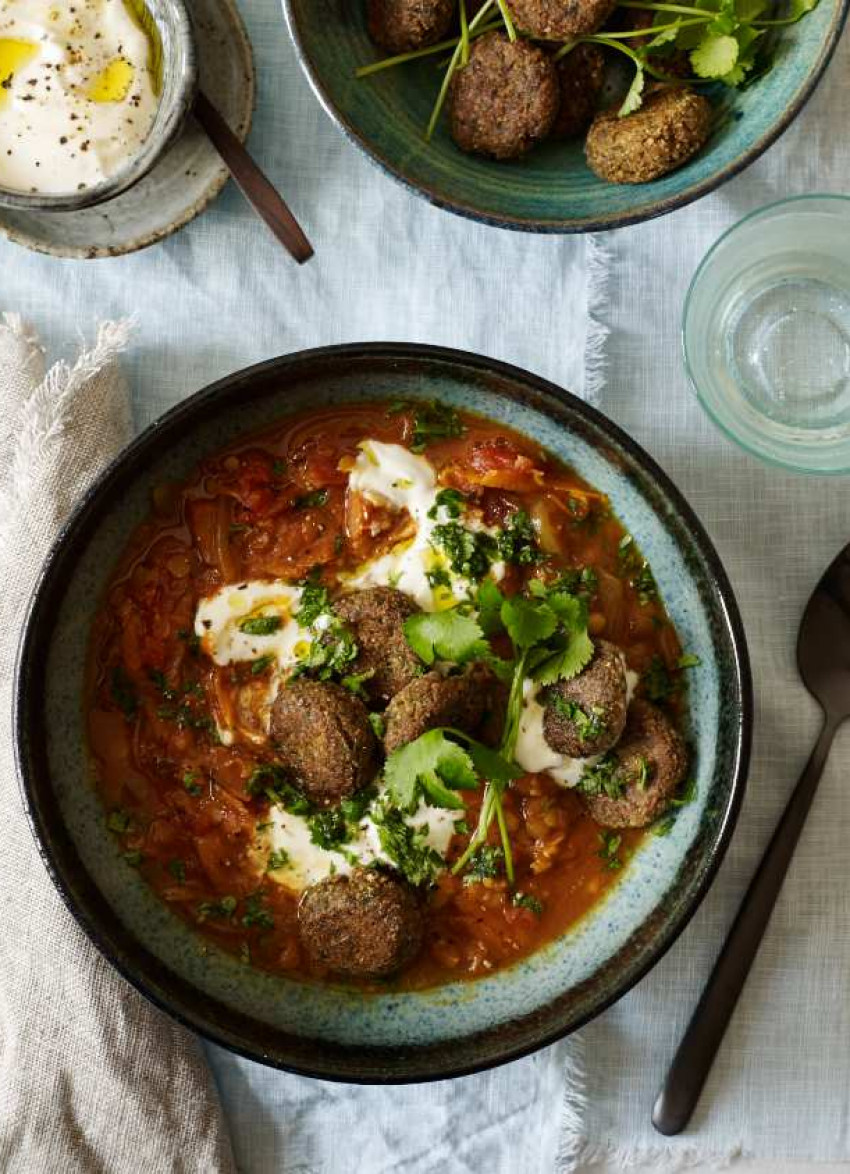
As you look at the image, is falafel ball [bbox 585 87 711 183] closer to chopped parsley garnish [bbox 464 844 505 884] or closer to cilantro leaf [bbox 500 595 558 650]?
cilantro leaf [bbox 500 595 558 650]

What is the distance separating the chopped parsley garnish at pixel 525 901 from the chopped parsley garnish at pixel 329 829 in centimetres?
55

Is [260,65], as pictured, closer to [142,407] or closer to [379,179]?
[379,179]

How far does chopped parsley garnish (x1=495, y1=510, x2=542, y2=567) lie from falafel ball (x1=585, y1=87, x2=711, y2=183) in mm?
1108

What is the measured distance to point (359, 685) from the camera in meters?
3.69

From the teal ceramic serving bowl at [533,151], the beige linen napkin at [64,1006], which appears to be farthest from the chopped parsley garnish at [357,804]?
the teal ceramic serving bowl at [533,151]

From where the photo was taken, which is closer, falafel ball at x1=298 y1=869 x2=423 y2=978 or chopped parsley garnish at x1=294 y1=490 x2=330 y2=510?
falafel ball at x1=298 y1=869 x2=423 y2=978

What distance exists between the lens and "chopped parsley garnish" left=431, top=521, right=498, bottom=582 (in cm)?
371

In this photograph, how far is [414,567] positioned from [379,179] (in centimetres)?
140

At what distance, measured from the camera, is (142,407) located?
416cm

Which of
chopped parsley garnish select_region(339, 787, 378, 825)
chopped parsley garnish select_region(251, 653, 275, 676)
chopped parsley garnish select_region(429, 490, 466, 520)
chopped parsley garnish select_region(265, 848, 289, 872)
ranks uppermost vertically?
chopped parsley garnish select_region(429, 490, 466, 520)

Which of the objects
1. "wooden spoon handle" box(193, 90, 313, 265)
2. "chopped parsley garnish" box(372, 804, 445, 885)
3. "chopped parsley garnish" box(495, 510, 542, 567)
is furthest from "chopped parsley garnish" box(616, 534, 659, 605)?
"wooden spoon handle" box(193, 90, 313, 265)

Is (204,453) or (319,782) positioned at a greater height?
(204,453)

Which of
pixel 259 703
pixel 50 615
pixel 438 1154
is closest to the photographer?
pixel 50 615

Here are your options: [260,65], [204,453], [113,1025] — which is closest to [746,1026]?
[113,1025]
